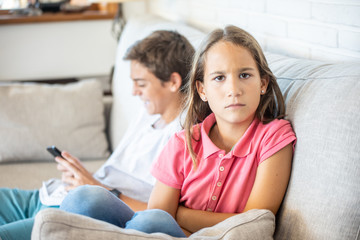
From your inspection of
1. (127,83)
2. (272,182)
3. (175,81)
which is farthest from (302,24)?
(127,83)

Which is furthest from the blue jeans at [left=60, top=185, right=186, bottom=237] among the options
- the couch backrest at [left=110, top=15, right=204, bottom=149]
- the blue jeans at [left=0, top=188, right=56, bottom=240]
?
the couch backrest at [left=110, top=15, right=204, bottom=149]

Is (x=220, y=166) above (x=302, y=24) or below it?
below

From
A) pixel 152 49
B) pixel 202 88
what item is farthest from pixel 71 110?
pixel 202 88

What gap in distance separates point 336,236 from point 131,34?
1900 millimetres

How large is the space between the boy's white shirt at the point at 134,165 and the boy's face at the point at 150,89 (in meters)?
0.08

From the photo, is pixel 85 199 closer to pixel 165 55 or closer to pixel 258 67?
pixel 258 67

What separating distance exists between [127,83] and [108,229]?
1.51 metres

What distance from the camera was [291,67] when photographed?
1226mm

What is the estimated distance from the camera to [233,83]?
1117mm

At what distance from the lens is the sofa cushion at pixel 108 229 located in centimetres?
83

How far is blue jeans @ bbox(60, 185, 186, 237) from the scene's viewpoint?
94cm

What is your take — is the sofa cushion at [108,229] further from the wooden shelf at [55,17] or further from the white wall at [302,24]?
the wooden shelf at [55,17]

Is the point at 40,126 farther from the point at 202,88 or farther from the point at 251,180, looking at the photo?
the point at 251,180

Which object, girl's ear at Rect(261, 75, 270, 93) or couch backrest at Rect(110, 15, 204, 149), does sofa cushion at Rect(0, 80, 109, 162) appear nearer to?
couch backrest at Rect(110, 15, 204, 149)
